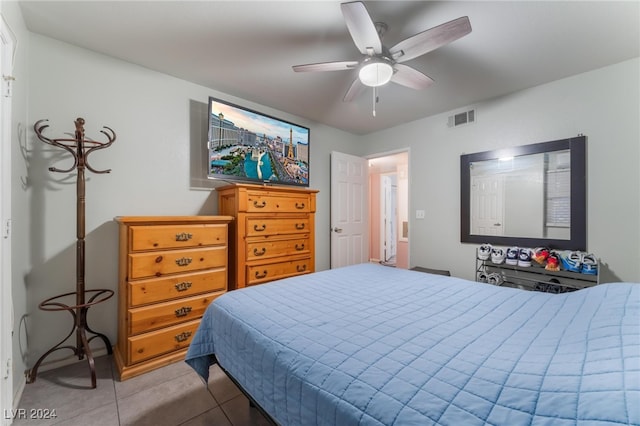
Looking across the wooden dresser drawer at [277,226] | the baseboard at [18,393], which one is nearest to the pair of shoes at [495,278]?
the wooden dresser drawer at [277,226]

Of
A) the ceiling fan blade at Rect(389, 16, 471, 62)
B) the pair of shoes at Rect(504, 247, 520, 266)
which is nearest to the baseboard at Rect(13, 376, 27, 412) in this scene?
the ceiling fan blade at Rect(389, 16, 471, 62)

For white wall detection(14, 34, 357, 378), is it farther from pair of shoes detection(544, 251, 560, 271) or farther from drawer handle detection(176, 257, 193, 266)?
pair of shoes detection(544, 251, 560, 271)

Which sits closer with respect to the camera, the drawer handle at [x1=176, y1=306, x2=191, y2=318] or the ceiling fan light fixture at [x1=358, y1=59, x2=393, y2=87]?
the ceiling fan light fixture at [x1=358, y1=59, x2=393, y2=87]

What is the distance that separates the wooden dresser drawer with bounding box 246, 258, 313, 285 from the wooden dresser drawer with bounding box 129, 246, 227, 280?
34cm

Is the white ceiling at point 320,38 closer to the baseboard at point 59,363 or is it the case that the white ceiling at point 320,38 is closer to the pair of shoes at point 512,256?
the pair of shoes at point 512,256

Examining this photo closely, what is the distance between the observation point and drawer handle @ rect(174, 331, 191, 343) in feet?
6.92

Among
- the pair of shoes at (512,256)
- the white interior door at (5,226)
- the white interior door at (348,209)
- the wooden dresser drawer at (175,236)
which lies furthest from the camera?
the white interior door at (348,209)

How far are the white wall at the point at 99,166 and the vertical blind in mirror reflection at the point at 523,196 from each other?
3184mm

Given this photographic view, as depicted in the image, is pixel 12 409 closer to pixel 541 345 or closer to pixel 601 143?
pixel 541 345

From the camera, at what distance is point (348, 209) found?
163 inches

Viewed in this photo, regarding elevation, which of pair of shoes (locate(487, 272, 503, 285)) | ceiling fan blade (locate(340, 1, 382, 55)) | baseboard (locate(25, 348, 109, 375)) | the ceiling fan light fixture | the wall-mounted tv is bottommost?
baseboard (locate(25, 348, 109, 375))

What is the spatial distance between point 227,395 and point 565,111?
3914 mm

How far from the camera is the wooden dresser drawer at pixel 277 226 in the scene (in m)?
2.61

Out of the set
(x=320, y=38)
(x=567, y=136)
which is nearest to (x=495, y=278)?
(x=567, y=136)
